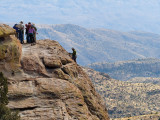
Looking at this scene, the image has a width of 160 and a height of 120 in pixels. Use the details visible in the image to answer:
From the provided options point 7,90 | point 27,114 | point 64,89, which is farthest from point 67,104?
point 7,90

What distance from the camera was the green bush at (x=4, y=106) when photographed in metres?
30.5

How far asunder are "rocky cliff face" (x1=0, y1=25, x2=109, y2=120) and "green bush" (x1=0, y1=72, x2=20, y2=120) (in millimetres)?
1578

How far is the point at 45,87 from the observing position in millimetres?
35781

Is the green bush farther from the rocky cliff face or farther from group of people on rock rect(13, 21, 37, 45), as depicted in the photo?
group of people on rock rect(13, 21, 37, 45)

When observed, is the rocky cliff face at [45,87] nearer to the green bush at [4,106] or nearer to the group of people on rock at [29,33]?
the green bush at [4,106]

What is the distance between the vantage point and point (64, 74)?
4053 centimetres

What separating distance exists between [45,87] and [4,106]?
242 inches

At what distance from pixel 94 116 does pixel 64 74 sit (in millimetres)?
6842

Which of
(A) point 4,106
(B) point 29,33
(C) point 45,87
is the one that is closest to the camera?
(A) point 4,106

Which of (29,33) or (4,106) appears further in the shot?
(29,33)

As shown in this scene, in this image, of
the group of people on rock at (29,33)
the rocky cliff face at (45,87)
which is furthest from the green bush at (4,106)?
the group of people on rock at (29,33)

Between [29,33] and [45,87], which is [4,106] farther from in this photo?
[29,33]

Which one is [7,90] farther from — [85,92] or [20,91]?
[85,92]

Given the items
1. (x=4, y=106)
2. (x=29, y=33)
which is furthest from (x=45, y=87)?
(x=29, y=33)
